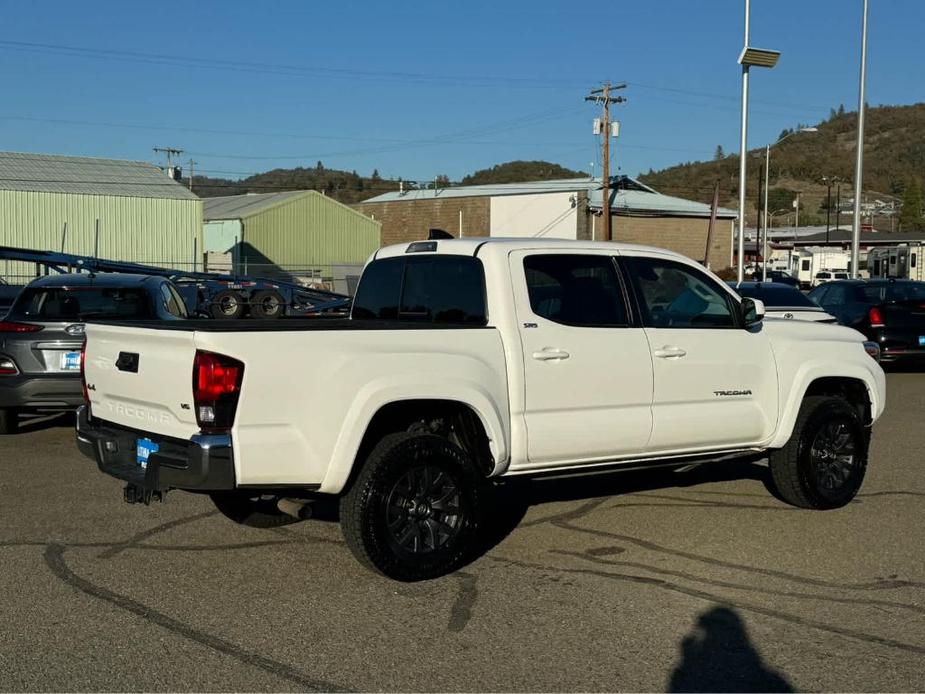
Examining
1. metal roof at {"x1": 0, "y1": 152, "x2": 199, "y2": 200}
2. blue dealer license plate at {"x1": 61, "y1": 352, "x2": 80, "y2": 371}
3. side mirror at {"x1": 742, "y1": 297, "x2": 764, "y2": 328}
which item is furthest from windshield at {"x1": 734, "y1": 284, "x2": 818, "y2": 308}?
metal roof at {"x1": 0, "y1": 152, "x2": 199, "y2": 200}

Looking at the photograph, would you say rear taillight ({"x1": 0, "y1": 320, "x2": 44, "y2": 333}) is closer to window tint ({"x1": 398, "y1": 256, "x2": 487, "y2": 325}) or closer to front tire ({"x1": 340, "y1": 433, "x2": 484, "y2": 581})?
window tint ({"x1": 398, "y1": 256, "x2": 487, "y2": 325})

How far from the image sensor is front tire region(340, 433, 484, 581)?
6062mm

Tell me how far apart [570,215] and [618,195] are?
591cm

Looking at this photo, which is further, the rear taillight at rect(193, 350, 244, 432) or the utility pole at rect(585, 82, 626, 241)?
the utility pole at rect(585, 82, 626, 241)

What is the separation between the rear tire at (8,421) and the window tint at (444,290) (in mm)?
5820

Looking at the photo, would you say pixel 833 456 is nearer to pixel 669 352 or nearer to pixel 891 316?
pixel 669 352

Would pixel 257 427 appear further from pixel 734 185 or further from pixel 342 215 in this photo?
pixel 734 185

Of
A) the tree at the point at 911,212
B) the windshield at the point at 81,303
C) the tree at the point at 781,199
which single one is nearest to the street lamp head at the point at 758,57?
the windshield at the point at 81,303

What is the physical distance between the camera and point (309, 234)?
68.8 meters

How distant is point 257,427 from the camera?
18.9 feet

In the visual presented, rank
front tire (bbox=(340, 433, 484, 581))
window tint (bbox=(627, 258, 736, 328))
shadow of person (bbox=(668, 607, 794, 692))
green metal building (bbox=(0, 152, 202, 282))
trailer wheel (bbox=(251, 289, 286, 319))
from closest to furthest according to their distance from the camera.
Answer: shadow of person (bbox=(668, 607, 794, 692)), front tire (bbox=(340, 433, 484, 581)), window tint (bbox=(627, 258, 736, 328)), trailer wheel (bbox=(251, 289, 286, 319)), green metal building (bbox=(0, 152, 202, 282))

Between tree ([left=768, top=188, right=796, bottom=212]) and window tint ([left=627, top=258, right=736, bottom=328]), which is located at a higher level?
tree ([left=768, top=188, right=796, bottom=212])

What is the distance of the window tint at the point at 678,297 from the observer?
295 inches

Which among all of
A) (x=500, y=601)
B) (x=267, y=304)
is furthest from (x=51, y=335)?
(x=267, y=304)
